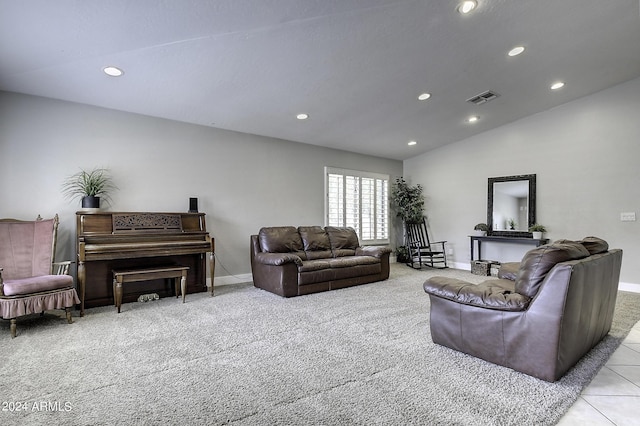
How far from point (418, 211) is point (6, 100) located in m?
7.18

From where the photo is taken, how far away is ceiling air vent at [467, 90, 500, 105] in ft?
15.4

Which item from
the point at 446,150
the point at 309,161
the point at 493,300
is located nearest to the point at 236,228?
the point at 309,161

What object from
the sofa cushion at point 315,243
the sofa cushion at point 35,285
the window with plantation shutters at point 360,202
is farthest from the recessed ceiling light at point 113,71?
the window with plantation shutters at point 360,202

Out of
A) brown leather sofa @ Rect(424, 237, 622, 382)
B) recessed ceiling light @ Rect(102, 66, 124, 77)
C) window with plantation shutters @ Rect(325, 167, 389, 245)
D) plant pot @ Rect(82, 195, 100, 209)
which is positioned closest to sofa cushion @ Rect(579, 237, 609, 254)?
brown leather sofa @ Rect(424, 237, 622, 382)

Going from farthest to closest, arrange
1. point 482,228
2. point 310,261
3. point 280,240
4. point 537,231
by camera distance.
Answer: point 482,228, point 537,231, point 280,240, point 310,261

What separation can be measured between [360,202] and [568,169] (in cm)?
379

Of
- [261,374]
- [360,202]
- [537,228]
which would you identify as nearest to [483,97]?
[537,228]

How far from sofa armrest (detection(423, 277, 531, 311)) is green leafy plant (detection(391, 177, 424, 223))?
4.81 m

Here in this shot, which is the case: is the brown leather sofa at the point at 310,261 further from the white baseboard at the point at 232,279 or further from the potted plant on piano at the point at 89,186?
the potted plant on piano at the point at 89,186

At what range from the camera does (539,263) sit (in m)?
2.18

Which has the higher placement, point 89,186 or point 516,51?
point 516,51

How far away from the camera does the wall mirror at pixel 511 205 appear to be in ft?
19.0

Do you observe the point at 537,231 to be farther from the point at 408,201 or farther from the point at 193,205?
the point at 193,205

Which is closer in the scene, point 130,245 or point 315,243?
point 130,245
